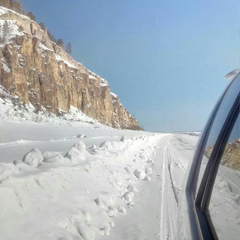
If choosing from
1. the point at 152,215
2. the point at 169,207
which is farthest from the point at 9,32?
the point at 152,215

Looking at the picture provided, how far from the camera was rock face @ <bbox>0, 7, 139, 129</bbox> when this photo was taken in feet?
153

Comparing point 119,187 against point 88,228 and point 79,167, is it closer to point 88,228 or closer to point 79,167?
point 79,167

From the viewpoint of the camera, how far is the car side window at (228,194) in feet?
4.33

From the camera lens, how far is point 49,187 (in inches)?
155

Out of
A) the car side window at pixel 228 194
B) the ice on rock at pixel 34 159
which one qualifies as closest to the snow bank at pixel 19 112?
the ice on rock at pixel 34 159

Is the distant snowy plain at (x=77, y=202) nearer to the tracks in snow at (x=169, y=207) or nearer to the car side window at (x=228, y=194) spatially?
the tracks in snow at (x=169, y=207)

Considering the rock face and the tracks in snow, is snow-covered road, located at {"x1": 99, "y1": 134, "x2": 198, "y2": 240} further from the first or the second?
the rock face

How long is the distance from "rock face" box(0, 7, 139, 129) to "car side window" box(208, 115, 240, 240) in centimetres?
4472

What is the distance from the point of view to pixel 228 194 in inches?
60.1

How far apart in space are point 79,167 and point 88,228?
5.74 feet

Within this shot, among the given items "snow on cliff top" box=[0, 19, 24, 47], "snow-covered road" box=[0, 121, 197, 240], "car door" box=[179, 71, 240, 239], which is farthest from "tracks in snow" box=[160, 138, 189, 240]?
"snow on cliff top" box=[0, 19, 24, 47]

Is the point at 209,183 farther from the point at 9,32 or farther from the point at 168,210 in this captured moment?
the point at 9,32

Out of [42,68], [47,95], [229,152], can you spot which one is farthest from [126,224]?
[42,68]

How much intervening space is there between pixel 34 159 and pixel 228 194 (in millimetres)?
3744
